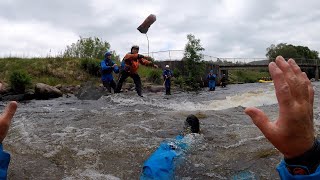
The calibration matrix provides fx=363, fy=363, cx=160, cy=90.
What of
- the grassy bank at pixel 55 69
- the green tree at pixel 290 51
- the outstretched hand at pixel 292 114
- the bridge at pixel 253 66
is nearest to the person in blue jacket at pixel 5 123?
the outstretched hand at pixel 292 114

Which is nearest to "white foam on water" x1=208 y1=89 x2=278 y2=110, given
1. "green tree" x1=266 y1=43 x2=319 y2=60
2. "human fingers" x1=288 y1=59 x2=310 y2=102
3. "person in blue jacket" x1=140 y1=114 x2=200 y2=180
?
"person in blue jacket" x1=140 y1=114 x2=200 y2=180

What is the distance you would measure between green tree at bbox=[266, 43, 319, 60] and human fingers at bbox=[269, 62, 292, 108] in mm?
80701

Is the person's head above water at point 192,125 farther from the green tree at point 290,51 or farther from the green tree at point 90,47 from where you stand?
the green tree at point 290,51

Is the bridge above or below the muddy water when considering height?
above

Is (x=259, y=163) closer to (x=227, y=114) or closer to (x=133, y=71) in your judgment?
(x=227, y=114)

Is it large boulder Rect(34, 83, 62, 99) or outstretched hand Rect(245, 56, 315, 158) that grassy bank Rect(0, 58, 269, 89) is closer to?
large boulder Rect(34, 83, 62, 99)

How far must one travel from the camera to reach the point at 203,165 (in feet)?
12.5

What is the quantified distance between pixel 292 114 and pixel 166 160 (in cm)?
237

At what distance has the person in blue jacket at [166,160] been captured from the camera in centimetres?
339

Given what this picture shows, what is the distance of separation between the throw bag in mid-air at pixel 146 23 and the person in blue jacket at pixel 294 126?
34.5ft

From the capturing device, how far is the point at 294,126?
1380 millimetres

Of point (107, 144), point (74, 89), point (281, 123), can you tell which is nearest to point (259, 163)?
point (107, 144)

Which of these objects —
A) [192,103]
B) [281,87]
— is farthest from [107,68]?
[281,87]

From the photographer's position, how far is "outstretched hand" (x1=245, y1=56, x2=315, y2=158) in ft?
4.53
